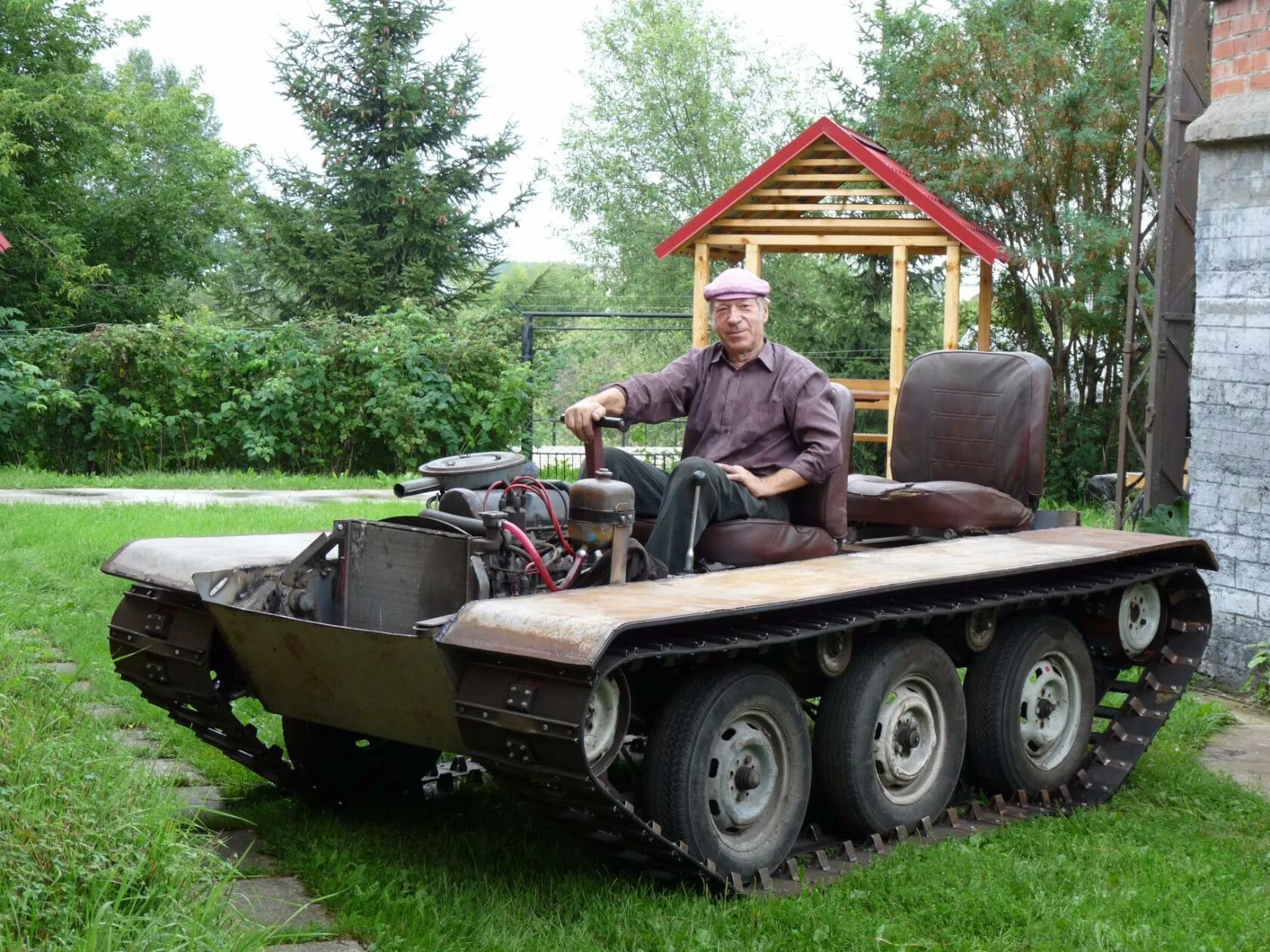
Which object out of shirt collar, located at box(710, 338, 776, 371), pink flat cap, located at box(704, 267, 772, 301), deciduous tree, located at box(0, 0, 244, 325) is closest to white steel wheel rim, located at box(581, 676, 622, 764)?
shirt collar, located at box(710, 338, 776, 371)

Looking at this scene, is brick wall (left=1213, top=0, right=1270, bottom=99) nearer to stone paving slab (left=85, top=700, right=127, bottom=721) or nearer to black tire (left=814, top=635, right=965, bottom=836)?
black tire (left=814, top=635, right=965, bottom=836)

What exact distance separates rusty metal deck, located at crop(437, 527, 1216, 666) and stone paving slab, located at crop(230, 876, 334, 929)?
915 millimetres

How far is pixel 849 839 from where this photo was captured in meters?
5.31

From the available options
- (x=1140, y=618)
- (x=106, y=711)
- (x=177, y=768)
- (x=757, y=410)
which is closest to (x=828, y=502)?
(x=757, y=410)

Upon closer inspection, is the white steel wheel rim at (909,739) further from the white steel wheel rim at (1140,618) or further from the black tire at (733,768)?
the white steel wheel rim at (1140,618)

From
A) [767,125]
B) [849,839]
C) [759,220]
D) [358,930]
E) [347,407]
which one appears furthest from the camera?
[767,125]

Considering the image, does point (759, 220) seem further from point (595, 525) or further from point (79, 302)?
point (79, 302)

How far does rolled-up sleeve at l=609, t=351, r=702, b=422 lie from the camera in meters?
5.84

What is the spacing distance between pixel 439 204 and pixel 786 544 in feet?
60.3

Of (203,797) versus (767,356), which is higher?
(767,356)

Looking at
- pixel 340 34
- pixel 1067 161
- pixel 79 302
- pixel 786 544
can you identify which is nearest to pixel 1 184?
Answer: pixel 79 302

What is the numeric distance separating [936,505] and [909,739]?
4.65 ft

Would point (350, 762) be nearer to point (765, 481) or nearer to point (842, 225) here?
point (765, 481)

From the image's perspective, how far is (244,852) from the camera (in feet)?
15.5
